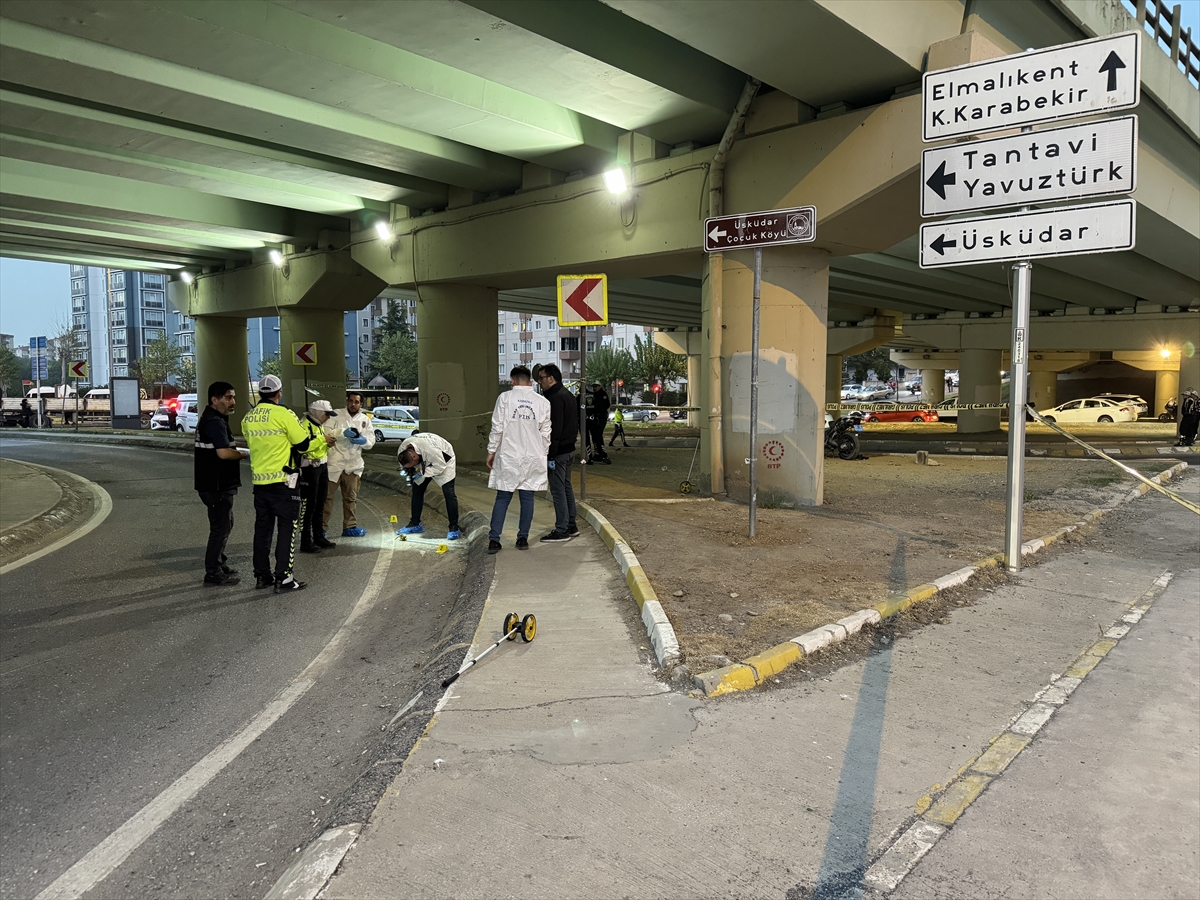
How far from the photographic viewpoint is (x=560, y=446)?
8.70 metres

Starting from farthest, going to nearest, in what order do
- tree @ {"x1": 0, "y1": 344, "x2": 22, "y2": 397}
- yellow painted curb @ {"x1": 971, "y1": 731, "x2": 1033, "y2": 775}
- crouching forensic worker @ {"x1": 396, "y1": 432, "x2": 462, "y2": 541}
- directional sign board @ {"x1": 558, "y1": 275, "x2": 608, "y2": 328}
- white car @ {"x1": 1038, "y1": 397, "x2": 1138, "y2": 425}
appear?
tree @ {"x1": 0, "y1": 344, "x2": 22, "y2": 397} → white car @ {"x1": 1038, "y1": 397, "x2": 1138, "y2": 425} → directional sign board @ {"x1": 558, "y1": 275, "x2": 608, "y2": 328} → crouching forensic worker @ {"x1": 396, "y1": 432, "x2": 462, "y2": 541} → yellow painted curb @ {"x1": 971, "y1": 731, "x2": 1033, "y2": 775}

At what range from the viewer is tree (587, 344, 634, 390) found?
66500 mm

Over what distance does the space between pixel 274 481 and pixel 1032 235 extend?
702 centimetres

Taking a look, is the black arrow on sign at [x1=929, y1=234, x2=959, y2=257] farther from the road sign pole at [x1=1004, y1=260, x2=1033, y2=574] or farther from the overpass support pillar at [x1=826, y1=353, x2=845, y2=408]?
the overpass support pillar at [x1=826, y1=353, x2=845, y2=408]

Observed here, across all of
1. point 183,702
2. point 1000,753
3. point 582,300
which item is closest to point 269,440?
point 183,702

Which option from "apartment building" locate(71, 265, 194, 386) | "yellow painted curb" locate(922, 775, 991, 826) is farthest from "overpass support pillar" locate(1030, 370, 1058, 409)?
"apartment building" locate(71, 265, 194, 386)

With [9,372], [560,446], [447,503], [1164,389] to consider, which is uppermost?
[9,372]

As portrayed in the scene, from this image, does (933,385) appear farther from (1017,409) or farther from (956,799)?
(956,799)

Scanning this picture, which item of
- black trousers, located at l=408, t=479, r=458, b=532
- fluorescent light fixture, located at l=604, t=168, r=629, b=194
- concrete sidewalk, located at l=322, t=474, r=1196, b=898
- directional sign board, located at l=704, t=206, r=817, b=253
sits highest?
fluorescent light fixture, located at l=604, t=168, r=629, b=194

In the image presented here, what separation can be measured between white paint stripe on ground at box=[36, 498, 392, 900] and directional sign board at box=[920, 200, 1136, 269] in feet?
20.3

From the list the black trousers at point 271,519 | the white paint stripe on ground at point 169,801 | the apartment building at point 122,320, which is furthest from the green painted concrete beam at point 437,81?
the apartment building at point 122,320

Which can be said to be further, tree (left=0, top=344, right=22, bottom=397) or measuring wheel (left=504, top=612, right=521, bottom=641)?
tree (left=0, top=344, right=22, bottom=397)

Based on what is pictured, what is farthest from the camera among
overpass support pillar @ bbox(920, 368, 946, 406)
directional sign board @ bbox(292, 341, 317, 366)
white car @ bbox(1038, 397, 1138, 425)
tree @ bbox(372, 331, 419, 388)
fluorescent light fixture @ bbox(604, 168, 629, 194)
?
tree @ bbox(372, 331, 419, 388)

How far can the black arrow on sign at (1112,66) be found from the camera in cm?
645
